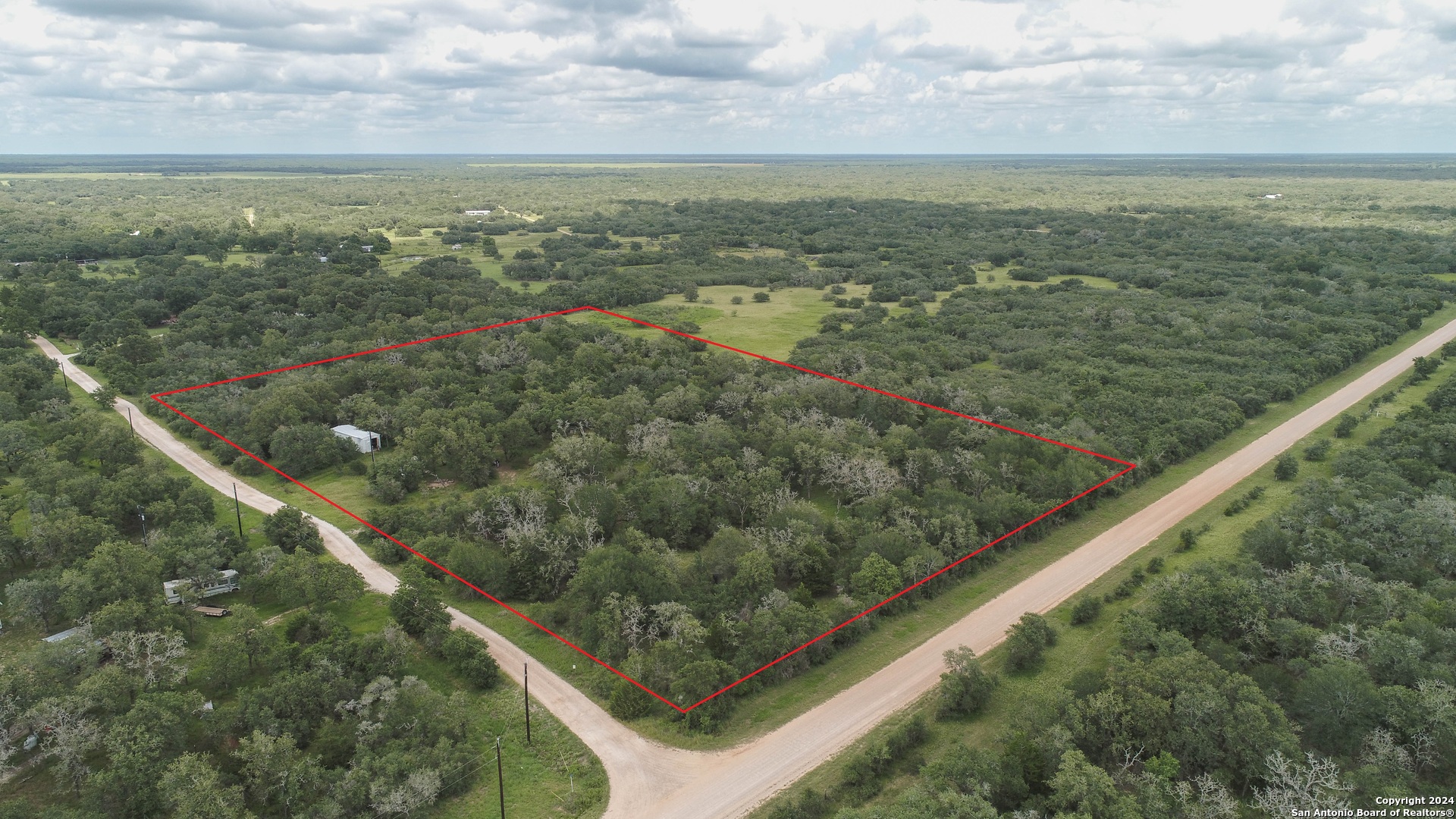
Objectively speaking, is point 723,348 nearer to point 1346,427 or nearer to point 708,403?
point 708,403

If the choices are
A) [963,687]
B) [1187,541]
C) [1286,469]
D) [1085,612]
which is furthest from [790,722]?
[1286,469]

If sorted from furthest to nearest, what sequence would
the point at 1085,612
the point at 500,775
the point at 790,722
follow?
the point at 1085,612, the point at 790,722, the point at 500,775

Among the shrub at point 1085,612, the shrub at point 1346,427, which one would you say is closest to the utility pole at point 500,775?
the shrub at point 1085,612

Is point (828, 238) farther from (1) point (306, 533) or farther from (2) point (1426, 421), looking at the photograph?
(1) point (306, 533)

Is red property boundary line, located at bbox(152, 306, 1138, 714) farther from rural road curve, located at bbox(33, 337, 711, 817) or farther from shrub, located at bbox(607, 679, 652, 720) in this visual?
rural road curve, located at bbox(33, 337, 711, 817)

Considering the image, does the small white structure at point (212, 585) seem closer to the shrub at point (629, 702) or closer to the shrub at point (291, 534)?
the shrub at point (291, 534)

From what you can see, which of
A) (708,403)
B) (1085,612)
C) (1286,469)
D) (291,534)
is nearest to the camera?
(1085,612)
